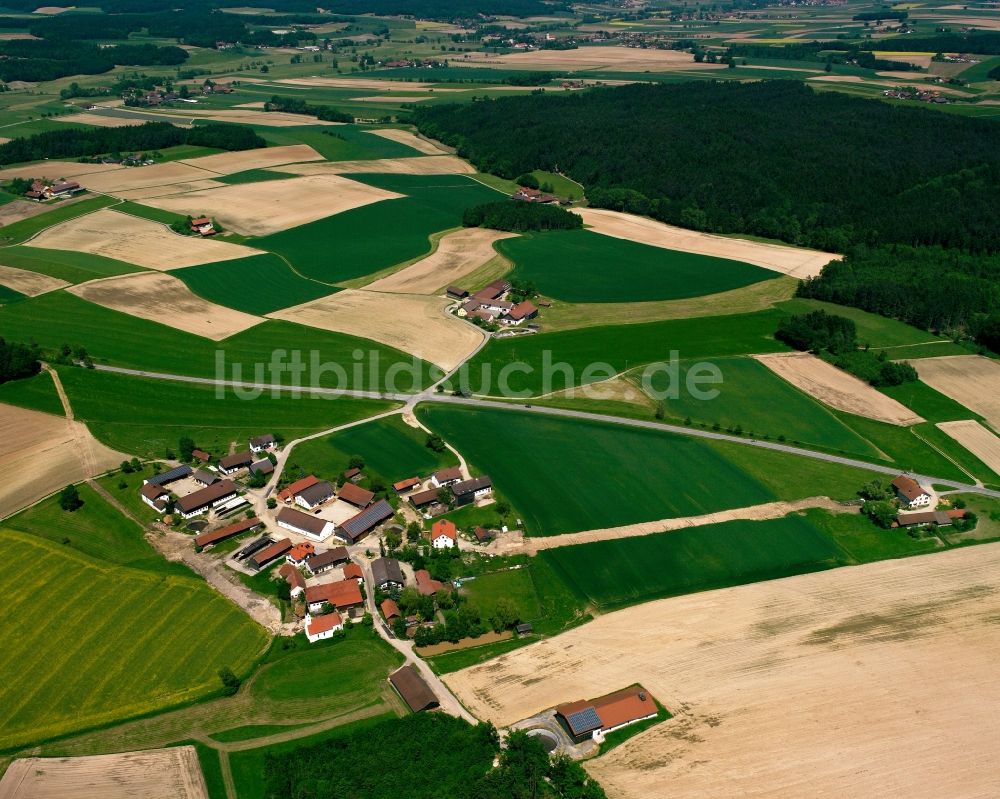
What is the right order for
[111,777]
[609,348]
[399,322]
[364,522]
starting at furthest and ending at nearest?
[399,322] → [609,348] → [364,522] → [111,777]

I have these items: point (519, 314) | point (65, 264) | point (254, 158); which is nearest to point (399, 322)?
point (519, 314)

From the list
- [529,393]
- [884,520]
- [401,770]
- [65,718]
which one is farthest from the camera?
[529,393]

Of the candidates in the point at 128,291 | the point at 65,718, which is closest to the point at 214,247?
the point at 128,291

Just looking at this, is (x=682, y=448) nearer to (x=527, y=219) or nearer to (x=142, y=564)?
(x=142, y=564)

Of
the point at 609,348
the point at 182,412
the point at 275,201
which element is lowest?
the point at 182,412

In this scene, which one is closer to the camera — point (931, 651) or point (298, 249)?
point (931, 651)

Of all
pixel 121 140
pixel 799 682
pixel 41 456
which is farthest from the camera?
pixel 121 140

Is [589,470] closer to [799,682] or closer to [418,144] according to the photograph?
[799,682]
